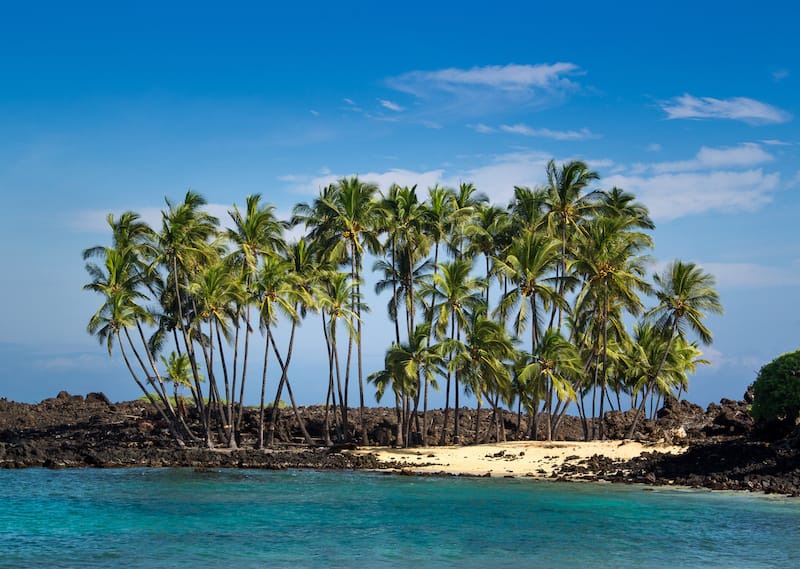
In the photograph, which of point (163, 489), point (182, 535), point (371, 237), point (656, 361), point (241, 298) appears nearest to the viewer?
point (182, 535)

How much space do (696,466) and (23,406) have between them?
54161 millimetres

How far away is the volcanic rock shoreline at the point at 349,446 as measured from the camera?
124ft

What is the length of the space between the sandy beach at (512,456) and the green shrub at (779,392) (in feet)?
16.1

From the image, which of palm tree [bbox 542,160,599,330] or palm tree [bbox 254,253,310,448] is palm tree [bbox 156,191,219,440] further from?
palm tree [bbox 542,160,599,330]

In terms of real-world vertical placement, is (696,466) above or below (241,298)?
below

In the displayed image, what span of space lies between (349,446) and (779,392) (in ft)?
83.4

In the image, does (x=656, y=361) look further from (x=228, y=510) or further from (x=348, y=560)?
(x=348, y=560)

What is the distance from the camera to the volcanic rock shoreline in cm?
3771

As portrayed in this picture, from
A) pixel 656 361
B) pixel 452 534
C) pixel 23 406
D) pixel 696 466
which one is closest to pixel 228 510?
pixel 452 534

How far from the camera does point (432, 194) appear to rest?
53.6 metres

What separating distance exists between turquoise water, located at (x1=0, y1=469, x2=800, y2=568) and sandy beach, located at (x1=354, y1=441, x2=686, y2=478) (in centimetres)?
296

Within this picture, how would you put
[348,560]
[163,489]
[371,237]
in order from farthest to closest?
[371,237] → [163,489] → [348,560]

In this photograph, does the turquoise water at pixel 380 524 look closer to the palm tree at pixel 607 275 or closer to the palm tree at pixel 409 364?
the palm tree at pixel 409 364

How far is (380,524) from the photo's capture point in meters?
28.9
